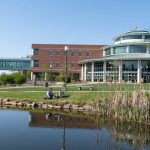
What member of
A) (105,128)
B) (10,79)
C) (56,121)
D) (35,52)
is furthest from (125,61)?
(105,128)

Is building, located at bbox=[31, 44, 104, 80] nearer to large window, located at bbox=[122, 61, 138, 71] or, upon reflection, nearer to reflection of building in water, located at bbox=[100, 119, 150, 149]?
large window, located at bbox=[122, 61, 138, 71]

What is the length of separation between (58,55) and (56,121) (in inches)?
2780

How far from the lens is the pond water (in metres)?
14.5

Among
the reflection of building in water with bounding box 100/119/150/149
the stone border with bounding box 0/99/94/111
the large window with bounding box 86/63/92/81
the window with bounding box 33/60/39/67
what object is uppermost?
the window with bounding box 33/60/39/67

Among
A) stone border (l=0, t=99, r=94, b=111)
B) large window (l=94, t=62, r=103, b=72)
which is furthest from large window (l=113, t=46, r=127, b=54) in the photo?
stone border (l=0, t=99, r=94, b=111)

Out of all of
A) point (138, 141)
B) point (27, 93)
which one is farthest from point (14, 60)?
point (138, 141)

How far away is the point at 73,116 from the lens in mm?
24266

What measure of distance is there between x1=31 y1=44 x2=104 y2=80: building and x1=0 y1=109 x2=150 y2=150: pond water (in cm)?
6710

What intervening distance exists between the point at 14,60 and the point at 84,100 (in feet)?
361

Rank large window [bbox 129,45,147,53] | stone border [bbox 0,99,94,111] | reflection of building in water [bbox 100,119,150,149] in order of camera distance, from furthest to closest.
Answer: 1. large window [bbox 129,45,147,53]
2. stone border [bbox 0,99,94,111]
3. reflection of building in water [bbox 100,119,150,149]

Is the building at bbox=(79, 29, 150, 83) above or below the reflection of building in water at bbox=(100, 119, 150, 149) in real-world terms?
above

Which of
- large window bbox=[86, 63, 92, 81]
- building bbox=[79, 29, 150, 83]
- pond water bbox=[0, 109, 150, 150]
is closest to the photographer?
pond water bbox=[0, 109, 150, 150]

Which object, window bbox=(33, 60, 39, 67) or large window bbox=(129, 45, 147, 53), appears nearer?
large window bbox=(129, 45, 147, 53)

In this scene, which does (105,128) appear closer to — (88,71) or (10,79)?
(10,79)
